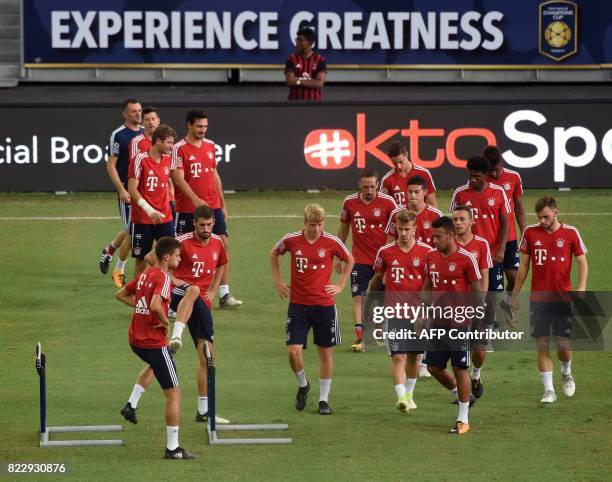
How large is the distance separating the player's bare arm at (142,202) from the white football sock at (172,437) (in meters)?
5.95

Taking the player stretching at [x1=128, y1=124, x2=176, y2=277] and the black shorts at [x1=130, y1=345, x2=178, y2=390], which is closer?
the black shorts at [x1=130, y1=345, x2=178, y2=390]

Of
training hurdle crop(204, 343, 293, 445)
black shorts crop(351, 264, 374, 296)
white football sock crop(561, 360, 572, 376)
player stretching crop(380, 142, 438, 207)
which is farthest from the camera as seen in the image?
player stretching crop(380, 142, 438, 207)

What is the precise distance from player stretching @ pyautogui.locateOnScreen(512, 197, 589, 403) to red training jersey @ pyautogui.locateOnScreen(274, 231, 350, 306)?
195 centimetres

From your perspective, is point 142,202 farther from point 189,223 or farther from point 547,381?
point 547,381

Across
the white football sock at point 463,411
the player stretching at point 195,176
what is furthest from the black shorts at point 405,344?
the player stretching at point 195,176

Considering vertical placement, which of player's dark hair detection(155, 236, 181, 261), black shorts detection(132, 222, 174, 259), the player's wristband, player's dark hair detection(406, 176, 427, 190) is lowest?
black shorts detection(132, 222, 174, 259)

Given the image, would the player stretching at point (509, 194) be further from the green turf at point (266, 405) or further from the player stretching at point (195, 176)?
the player stretching at point (195, 176)

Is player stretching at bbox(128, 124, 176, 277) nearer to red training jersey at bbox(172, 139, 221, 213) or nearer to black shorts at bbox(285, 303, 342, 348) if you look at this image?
red training jersey at bbox(172, 139, 221, 213)

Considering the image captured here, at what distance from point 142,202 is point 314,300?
4574 millimetres

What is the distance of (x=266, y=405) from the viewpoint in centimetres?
1467

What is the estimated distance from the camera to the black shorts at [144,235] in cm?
1883

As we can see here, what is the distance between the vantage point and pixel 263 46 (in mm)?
33938

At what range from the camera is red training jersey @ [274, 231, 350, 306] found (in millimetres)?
14547

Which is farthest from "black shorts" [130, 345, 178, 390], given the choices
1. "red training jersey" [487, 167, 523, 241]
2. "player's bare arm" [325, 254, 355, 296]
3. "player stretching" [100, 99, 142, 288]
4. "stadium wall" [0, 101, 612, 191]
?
"stadium wall" [0, 101, 612, 191]
